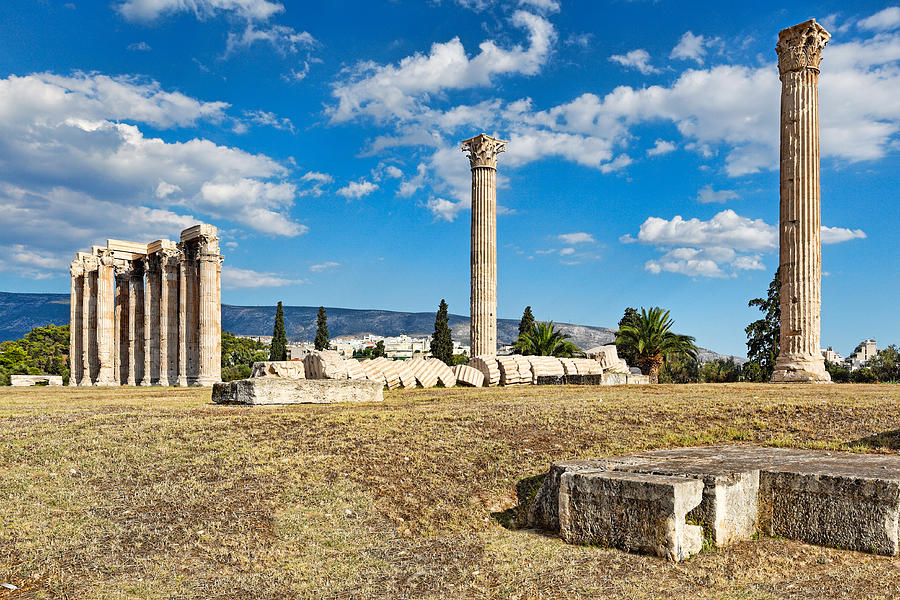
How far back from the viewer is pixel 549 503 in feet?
23.1

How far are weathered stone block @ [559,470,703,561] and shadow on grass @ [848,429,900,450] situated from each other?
180 inches

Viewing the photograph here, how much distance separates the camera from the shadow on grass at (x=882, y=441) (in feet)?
29.7

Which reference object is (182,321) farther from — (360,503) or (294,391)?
(360,503)

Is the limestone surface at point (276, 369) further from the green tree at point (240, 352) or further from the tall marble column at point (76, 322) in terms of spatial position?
the green tree at point (240, 352)

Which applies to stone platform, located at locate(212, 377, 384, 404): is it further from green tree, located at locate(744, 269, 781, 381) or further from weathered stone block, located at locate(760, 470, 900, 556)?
green tree, located at locate(744, 269, 781, 381)

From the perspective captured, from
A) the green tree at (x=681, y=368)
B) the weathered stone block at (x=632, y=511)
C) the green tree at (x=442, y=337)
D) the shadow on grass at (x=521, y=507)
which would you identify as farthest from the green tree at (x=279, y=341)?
the weathered stone block at (x=632, y=511)

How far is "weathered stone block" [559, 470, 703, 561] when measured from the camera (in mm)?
5809

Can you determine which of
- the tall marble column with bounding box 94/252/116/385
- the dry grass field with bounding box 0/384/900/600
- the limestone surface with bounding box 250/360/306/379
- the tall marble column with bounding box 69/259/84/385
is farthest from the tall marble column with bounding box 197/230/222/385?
the dry grass field with bounding box 0/384/900/600

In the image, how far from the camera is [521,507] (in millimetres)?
7578

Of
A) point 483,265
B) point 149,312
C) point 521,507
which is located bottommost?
point 521,507

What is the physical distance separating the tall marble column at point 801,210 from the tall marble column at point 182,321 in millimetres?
25673

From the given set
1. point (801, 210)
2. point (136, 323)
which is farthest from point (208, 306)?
point (801, 210)

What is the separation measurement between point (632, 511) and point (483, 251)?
79.2 ft

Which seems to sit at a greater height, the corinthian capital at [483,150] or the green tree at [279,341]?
the corinthian capital at [483,150]
